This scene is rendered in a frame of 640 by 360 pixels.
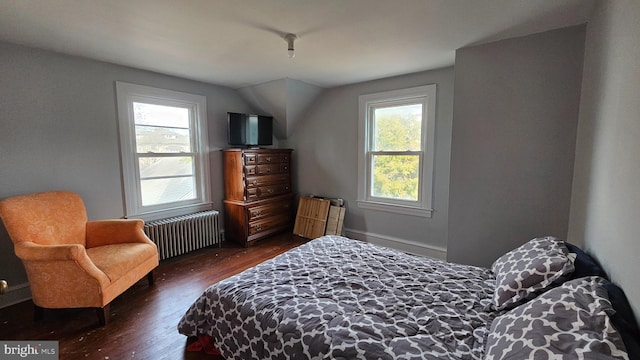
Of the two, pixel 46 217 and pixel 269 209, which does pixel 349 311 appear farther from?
pixel 269 209

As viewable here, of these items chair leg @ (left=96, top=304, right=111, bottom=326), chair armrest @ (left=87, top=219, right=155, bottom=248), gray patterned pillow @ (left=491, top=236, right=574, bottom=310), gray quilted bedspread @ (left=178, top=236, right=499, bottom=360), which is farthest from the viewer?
chair armrest @ (left=87, top=219, right=155, bottom=248)

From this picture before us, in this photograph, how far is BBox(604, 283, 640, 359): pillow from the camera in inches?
34.8

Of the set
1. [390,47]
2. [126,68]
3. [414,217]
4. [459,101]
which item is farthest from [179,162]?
[459,101]

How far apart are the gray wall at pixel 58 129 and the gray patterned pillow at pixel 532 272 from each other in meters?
3.70

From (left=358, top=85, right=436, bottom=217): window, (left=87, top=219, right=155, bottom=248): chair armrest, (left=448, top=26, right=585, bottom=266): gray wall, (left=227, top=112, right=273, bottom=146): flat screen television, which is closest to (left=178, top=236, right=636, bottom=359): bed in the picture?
(left=448, top=26, right=585, bottom=266): gray wall

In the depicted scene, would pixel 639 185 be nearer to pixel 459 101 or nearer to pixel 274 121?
pixel 459 101

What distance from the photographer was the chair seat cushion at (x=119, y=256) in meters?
2.19

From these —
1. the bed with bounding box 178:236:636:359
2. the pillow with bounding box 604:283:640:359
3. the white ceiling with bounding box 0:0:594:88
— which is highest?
the white ceiling with bounding box 0:0:594:88

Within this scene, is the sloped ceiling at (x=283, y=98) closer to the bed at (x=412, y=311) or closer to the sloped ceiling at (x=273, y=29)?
the sloped ceiling at (x=273, y=29)

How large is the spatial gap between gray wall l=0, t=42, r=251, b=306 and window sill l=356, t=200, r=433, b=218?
3.04 metres

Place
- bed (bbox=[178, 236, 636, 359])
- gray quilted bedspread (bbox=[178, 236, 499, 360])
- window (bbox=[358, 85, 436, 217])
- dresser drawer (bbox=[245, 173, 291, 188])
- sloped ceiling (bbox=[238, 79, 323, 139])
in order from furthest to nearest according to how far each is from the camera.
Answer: dresser drawer (bbox=[245, 173, 291, 188]), sloped ceiling (bbox=[238, 79, 323, 139]), window (bbox=[358, 85, 436, 217]), gray quilted bedspread (bbox=[178, 236, 499, 360]), bed (bbox=[178, 236, 636, 359])

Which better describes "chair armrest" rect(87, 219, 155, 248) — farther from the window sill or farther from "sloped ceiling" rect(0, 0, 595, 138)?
the window sill

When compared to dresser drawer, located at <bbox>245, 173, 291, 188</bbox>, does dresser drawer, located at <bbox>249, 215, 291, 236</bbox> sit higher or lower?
lower

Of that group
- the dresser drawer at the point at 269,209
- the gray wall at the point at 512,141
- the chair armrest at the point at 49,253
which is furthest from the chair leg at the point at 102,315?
the gray wall at the point at 512,141
